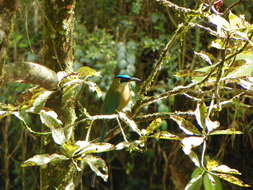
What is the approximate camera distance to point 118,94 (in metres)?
3.48

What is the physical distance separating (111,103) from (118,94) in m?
0.23

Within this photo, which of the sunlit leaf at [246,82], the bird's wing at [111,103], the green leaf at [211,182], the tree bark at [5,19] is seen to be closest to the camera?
the tree bark at [5,19]

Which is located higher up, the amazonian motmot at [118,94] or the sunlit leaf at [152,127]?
the amazonian motmot at [118,94]

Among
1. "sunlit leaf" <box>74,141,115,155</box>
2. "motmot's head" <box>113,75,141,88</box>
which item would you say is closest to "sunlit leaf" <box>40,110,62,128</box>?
"sunlit leaf" <box>74,141,115,155</box>

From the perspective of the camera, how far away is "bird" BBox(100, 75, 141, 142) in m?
3.22

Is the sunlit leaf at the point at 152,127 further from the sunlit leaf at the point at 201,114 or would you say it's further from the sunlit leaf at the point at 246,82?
the sunlit leaf at the point at 246,82

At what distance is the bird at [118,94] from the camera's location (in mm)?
3222

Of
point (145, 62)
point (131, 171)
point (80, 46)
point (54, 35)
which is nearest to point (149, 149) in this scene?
point (131, 171)

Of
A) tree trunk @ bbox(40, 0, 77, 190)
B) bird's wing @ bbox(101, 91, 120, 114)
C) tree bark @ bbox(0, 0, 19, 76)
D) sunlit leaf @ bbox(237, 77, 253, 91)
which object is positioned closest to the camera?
tree bark @ bbox(0, 0, 19, 76)

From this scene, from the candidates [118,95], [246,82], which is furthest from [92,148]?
[118,95]

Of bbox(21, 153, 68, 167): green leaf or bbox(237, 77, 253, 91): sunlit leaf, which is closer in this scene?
bbox(21, 153, 68, 167): green leaf

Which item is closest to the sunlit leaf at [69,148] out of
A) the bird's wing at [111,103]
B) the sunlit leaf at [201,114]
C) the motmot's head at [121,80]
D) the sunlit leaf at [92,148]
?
the sunlit leaf at [92,148]

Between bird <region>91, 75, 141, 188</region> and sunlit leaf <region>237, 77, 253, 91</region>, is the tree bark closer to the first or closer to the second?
sunlit leaf <region>237, 77, 253, 91</region>

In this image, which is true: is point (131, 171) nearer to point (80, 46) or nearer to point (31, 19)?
point (80, 46)
